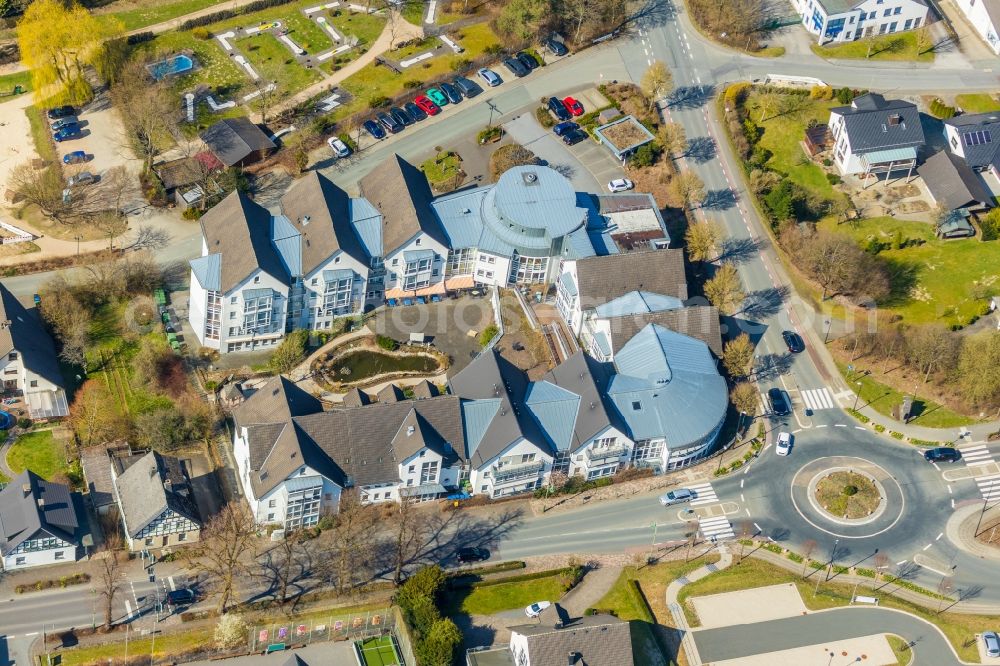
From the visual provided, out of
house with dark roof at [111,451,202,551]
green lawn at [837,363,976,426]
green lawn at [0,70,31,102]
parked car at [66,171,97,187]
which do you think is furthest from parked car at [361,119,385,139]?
green lawn at [837,363,976,426]

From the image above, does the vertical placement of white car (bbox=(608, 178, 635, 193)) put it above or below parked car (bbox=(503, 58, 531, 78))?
below

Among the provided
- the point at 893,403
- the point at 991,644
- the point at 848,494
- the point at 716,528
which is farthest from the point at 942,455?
the point at 716,528

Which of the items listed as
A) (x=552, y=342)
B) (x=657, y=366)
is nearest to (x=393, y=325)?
(x=552, y=342)

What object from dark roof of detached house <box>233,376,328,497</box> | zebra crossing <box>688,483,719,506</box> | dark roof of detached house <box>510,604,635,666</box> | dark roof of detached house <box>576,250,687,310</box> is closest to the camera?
dark roof of detached house <box>510,604,635,666</box>

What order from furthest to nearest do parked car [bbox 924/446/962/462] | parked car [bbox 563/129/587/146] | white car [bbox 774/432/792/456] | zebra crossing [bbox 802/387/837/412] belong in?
1. parked car [bbox 563/129/587/146]
2. zebra crossing [bbox 802/387/837/412]
3. white car [bbox 774/432/792/456]
4. parked car [bbox 924/446/962/462]

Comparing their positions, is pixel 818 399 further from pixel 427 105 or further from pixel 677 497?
pixel 427 105

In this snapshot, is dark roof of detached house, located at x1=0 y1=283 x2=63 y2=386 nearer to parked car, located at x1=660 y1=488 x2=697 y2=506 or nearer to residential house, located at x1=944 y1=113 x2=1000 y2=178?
parked car, located at x1=660 y1=488 x2=697 y2=506

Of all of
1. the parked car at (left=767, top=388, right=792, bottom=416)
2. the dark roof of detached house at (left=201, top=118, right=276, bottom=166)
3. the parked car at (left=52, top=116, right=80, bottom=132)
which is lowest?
the parked car at (left=767, top=388, right=792, bottom=416)
